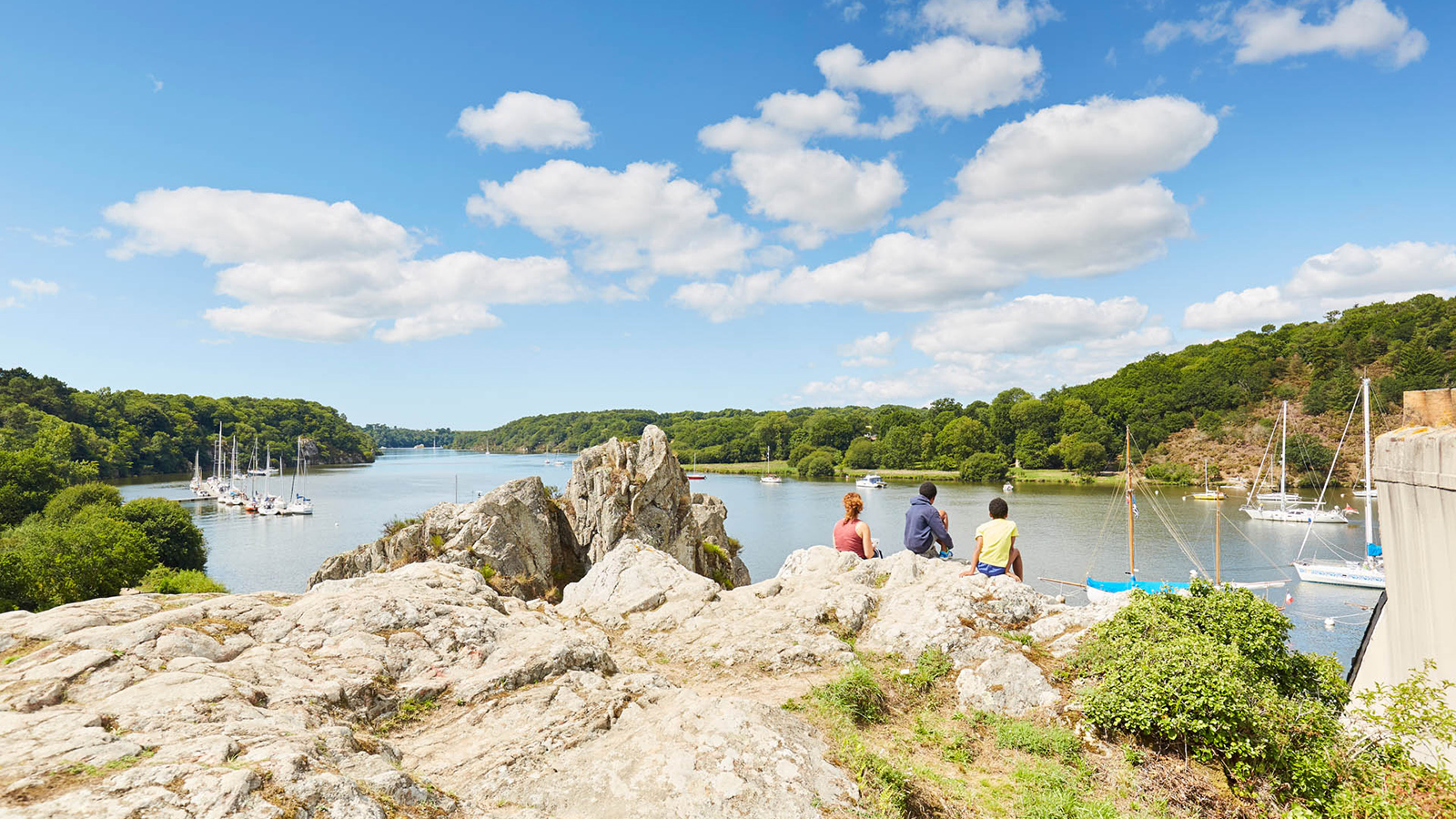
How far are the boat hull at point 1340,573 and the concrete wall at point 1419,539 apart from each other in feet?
144

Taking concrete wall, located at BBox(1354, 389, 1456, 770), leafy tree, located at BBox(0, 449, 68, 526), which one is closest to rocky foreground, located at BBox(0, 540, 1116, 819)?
concrete wall, located at BBox(1354, 389, 1456, 770)

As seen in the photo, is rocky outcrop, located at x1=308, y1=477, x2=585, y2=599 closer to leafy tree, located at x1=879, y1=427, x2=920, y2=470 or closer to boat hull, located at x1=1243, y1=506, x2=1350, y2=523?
boat hull, located at x1=1243, y1=506, x2=1350, y2=523

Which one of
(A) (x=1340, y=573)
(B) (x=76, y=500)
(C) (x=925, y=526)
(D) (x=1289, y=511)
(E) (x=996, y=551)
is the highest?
(C) (x=925, y=526)

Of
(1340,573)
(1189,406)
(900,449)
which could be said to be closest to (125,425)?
(900,449)

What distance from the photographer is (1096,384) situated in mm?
163000

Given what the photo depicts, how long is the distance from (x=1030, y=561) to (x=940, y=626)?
42.5 metres

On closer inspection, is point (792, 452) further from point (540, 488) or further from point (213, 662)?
point (213, 662)

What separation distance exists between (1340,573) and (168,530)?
72.5 m

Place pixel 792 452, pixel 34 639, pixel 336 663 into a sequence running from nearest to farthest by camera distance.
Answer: pixel 34 639, pixel 336 663, pixel 792 452

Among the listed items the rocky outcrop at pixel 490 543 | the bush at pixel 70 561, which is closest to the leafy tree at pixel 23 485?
the bush at pixel 70 561

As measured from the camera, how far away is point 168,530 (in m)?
40.8

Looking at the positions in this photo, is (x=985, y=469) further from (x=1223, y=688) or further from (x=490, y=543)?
(x=1223, y=688)

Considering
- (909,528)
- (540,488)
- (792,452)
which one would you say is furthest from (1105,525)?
(792,452)

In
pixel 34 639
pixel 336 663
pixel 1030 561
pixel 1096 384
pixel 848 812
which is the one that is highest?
pixel 1096 384
